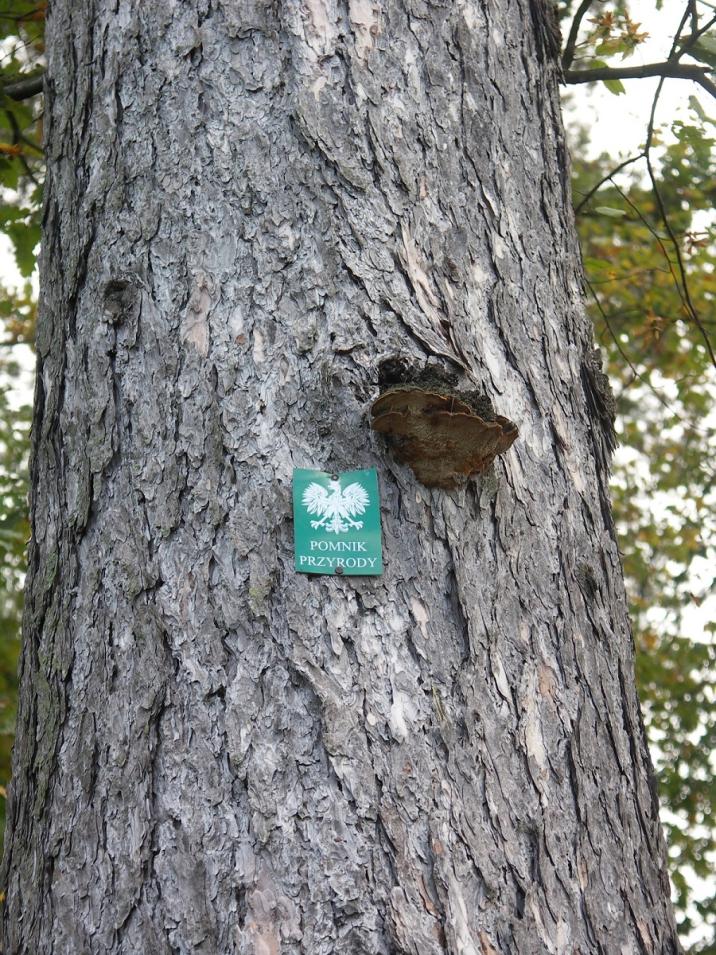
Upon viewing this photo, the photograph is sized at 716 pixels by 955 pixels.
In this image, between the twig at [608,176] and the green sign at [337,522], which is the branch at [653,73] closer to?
the twig at [608,176]

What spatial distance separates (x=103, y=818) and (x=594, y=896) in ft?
2.26

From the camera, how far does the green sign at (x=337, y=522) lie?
131 centimetres

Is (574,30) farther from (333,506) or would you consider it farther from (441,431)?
(333,506)

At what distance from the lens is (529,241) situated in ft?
5.49

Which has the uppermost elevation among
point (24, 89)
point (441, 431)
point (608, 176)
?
point (24, 89)

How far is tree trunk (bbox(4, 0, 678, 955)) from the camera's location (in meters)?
1.21

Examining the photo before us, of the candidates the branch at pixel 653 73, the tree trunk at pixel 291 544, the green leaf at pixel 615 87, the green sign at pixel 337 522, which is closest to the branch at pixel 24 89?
the tree trunk at pixel 291 544

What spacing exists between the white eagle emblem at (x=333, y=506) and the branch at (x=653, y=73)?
204 cm

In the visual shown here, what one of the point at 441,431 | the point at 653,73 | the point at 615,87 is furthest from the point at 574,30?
the point at 441,431

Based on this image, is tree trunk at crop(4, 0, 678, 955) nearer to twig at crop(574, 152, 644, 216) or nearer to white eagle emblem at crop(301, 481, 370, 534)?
white eagle emblem at crop(301, 481, 370, 534)

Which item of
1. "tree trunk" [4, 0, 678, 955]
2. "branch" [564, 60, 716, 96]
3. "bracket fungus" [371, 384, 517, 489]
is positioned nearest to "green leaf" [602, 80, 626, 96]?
"branch" [564, 60, 716, 96]

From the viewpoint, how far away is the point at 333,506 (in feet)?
4.36

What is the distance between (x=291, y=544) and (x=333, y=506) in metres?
0.08

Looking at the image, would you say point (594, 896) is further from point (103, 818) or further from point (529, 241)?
point (529, 241)
